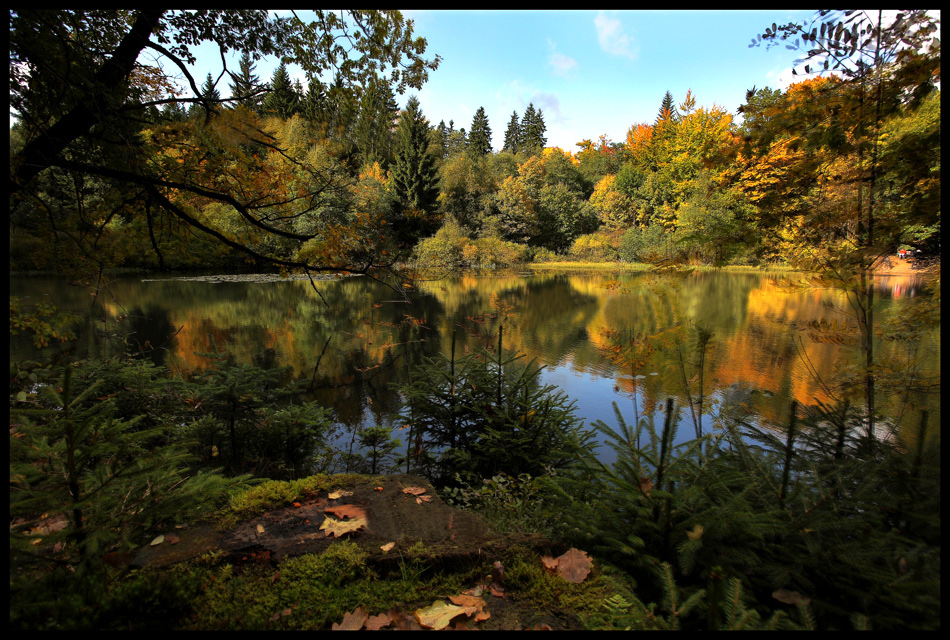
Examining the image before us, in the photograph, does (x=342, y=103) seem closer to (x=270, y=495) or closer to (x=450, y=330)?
(x=270, y=495)

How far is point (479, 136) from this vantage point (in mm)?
53844

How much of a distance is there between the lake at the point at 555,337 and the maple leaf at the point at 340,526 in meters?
2.59

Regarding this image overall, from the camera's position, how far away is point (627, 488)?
2.03 m

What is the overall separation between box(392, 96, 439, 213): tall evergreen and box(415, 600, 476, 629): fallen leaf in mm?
35516

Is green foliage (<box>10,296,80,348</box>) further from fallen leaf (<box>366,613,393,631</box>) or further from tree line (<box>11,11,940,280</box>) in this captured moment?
fallen leaf (<box>366,613,393,631</box>)

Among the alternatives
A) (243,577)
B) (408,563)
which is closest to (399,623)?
(408,563)

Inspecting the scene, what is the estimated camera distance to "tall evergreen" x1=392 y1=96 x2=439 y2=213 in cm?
3531

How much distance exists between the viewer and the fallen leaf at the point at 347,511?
2.43m

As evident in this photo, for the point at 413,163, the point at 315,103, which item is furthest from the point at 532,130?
the point at 315,103

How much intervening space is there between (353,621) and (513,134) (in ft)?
266

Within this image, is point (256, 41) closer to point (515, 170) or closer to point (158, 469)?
point (158, 469)

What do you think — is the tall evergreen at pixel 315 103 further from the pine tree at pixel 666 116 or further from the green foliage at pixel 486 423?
the pine tree at pixel 666 116

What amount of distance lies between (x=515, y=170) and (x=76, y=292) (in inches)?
1740

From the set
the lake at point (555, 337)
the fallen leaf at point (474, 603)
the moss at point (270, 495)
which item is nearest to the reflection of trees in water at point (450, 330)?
the lake at point (555, 337)
